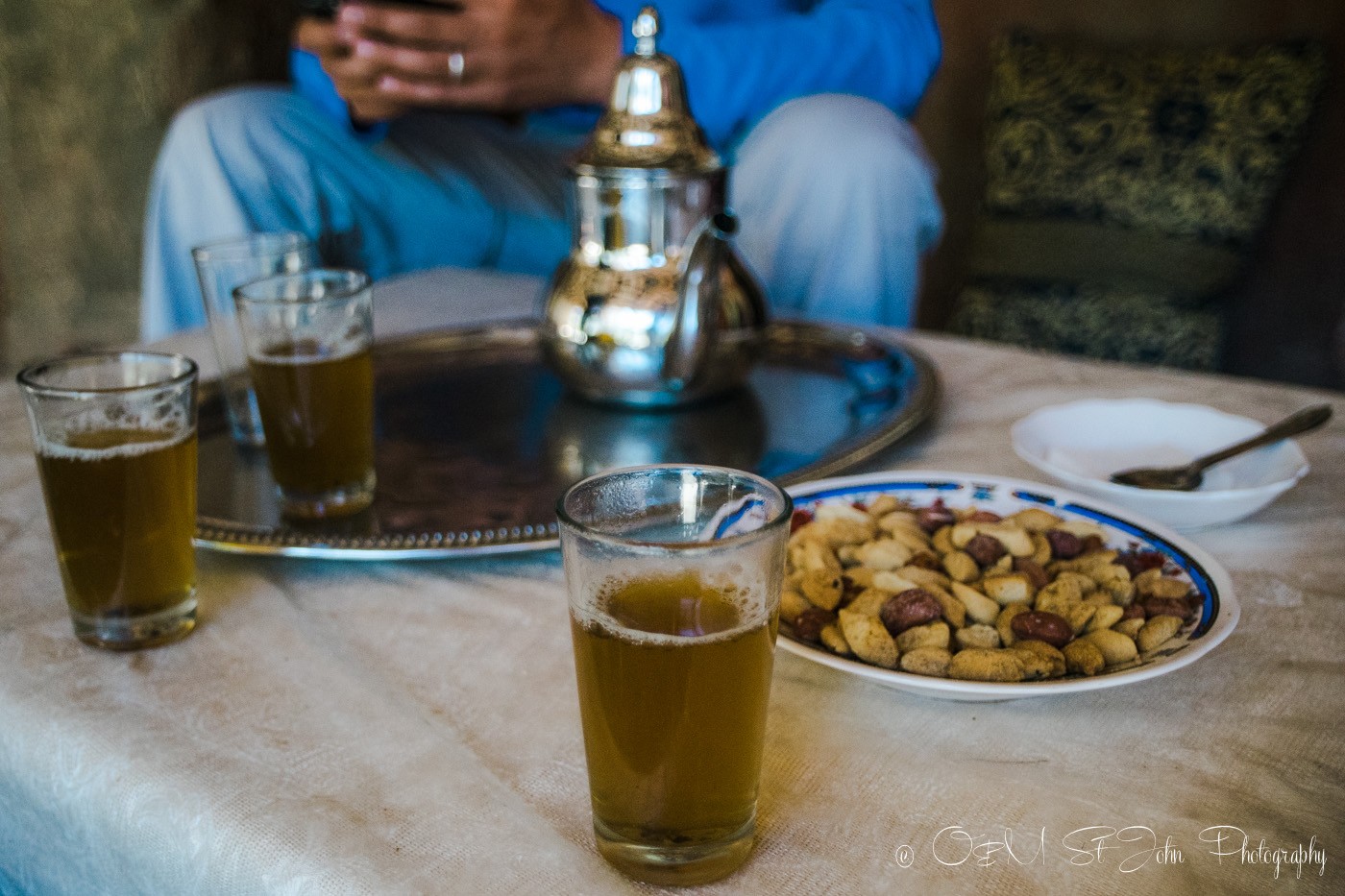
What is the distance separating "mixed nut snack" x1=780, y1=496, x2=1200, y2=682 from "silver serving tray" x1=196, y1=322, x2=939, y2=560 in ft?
0.42

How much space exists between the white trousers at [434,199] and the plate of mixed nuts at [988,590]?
0.70 m

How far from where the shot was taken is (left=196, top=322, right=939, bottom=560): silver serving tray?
0.60 m

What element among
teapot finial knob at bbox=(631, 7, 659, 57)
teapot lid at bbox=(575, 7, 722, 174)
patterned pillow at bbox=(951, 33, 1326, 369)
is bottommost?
patterned pillow at bbox=(951, 33, 1326, 369)

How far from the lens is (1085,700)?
1.54 ft

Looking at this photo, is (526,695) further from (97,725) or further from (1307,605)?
(1307,605)

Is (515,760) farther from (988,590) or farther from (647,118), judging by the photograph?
(647,118)

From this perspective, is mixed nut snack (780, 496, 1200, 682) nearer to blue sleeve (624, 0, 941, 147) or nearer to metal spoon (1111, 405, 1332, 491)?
metal spoon (1111, 405, 1332, 491)

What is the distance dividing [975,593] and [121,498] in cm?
37

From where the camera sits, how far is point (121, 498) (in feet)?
1.62

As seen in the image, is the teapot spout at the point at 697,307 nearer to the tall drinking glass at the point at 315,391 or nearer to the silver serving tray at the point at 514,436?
the silver serving tray at the point at 514,436

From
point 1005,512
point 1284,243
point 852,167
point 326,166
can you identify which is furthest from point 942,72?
point 1005,512

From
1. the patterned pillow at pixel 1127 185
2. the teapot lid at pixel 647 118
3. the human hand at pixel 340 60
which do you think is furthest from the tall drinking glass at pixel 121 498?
the patterned pillow at pixel 1127 185

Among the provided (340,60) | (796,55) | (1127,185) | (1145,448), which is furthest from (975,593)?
(1127,185)

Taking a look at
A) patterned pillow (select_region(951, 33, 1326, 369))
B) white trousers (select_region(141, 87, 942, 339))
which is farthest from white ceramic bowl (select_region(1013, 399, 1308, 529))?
patterned pillow (select_region(951, 33, 1326, 369))
